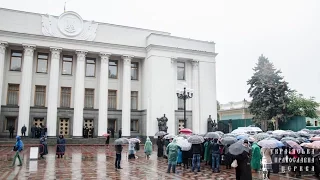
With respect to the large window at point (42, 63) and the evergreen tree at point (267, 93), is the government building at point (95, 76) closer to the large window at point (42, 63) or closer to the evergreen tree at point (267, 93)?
the large window at point (42, 63)

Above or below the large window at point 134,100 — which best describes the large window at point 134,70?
above

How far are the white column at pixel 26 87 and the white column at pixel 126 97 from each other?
985cm

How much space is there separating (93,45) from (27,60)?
23.1 feet

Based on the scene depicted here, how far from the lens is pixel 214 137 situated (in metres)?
13.1

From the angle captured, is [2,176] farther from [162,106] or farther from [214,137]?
[162,106]

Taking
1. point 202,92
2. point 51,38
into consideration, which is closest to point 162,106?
point 202,92

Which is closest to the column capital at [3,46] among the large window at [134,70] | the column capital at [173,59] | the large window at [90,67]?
the large window at [90,67]

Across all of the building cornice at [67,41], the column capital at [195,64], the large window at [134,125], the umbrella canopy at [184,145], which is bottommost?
the umbrella canopy at [184,145]

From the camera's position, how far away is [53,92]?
31.2 metres

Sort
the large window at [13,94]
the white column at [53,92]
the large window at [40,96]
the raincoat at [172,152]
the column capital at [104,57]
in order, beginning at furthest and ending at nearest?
the column capital at [104,57]
the large window at [40,96]
the large window at [13,94]
the white column at [53,92]
the raincoat at [172,152]

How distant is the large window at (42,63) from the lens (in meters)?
32.7

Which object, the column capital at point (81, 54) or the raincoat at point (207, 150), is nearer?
the raincoat at point (207, 150)

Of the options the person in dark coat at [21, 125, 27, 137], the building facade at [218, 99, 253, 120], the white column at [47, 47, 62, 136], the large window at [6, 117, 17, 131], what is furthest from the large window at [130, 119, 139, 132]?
the building facade at [218, 99, 253, 120]

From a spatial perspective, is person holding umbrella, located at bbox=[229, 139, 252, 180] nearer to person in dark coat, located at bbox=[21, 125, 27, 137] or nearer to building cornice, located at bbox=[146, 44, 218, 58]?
person in dark coat, located at bbox=[21, 125, 27, 137]
